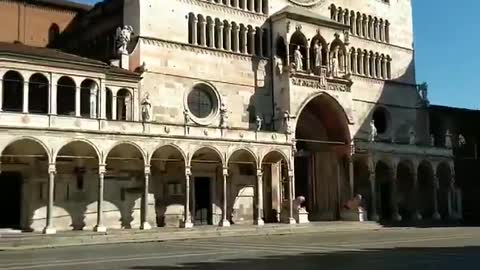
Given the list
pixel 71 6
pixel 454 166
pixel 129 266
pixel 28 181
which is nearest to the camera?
pixel 129 266

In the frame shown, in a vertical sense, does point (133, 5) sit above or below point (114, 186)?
above

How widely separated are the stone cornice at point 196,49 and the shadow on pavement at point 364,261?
21.2 meters

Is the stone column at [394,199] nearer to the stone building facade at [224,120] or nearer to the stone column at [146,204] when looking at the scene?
the stone building facade at [224,120]

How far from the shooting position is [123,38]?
35906mm

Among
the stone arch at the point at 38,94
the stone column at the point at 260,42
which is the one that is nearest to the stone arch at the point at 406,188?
the stone column at the point at 260,42

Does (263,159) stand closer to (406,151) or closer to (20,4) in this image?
(406,151)

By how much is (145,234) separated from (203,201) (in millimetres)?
8290

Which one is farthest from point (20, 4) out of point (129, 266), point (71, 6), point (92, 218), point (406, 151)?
point (129, 266)

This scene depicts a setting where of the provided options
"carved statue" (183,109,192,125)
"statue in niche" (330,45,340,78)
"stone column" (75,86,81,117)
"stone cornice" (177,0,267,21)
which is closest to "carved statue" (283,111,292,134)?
"statue in niche" (330,45,340,78)

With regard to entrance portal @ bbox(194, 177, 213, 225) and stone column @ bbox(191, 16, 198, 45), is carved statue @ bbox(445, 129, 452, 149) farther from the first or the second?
stone column @ bbox(191, 16, 198, 45)

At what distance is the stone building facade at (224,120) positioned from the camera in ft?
105

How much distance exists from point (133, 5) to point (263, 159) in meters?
12.4

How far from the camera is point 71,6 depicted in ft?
158

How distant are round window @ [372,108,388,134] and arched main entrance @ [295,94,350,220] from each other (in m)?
6.34
